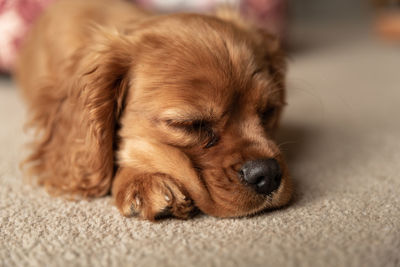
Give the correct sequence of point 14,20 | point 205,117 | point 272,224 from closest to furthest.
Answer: point 272,224 → point 205,117 → point 14,20

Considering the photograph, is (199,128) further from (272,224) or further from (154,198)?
(272,224)

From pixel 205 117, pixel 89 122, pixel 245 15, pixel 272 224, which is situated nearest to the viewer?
pixel 272 224

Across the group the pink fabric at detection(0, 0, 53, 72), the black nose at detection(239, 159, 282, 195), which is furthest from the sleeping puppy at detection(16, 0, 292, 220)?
the pink fabric at detection(0, 0, 53, 72)

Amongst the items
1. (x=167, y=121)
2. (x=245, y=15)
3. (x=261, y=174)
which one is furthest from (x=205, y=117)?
(x=245, y=15)

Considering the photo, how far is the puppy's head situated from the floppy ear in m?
0.06

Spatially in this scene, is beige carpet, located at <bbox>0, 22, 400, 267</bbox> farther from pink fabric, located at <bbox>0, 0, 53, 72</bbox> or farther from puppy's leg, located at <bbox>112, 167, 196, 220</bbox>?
pink fabric, located at <bbox>0, 0, 53, 72</bbox>

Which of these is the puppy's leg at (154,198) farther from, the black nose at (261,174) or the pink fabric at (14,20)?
the pink fabric at (14,20)

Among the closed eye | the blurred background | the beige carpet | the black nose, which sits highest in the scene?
the closed eye

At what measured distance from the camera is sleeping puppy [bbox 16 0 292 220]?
1.81m

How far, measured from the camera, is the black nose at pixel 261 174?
70.0 inches

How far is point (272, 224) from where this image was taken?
175cm

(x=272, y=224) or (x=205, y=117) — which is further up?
(x=205, y=117)

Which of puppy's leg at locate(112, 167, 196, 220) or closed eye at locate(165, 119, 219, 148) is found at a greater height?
closed eye at locate(165, 119, 219, 148)

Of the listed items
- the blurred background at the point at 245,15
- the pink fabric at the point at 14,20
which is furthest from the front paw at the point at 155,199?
the pink fabric at the point at 14,20
